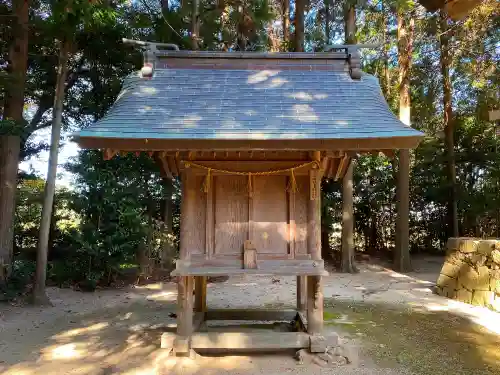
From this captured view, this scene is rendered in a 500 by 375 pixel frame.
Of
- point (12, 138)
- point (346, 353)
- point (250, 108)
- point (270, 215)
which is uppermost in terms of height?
point (12, 138)

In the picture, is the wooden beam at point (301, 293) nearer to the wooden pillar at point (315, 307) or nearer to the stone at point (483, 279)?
the wooden pillar at point (315, 307)

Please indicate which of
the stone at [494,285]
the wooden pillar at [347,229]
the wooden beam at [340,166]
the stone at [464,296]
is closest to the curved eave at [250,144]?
the wooden beam at [340,166]

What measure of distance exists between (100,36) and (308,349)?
29.1 feet

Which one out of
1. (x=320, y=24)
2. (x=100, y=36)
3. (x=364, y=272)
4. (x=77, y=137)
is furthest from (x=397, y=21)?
(x=77, y=137)

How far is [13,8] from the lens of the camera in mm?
8523

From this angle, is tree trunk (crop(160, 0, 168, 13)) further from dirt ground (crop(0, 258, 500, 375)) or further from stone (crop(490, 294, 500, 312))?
stone (crop(490, 294, 500, 312))

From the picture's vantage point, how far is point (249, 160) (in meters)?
4.79

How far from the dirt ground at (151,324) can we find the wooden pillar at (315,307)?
0.44 meters

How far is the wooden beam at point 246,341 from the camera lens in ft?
15.4

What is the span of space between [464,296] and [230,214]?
19.0 ft

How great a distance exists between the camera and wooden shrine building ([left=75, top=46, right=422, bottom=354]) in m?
4.25

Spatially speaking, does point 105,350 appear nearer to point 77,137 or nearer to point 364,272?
point 77,137

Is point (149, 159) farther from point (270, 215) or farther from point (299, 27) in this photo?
point (270, 215)

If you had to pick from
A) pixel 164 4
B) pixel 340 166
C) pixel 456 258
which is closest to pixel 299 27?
pixel 164 4
